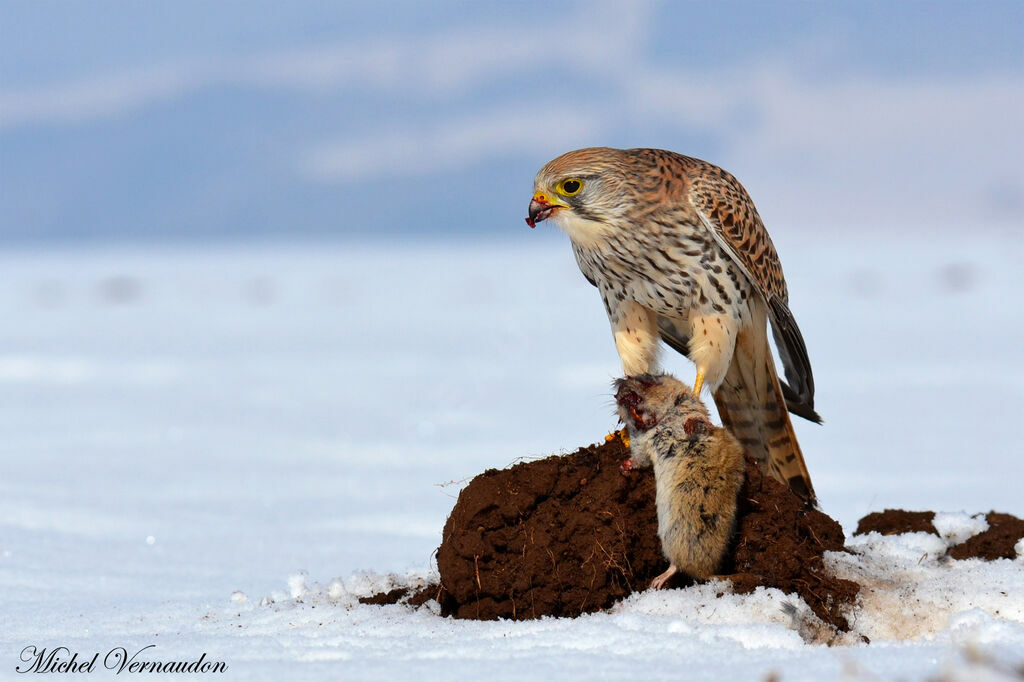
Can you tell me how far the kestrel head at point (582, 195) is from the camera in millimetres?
4730

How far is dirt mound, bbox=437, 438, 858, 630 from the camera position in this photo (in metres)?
3.81

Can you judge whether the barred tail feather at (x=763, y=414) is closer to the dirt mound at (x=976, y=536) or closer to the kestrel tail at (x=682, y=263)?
the kestrel tail at (x=682, y=263)

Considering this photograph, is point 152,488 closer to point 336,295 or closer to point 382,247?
point 336,295

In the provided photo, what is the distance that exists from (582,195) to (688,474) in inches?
57.4

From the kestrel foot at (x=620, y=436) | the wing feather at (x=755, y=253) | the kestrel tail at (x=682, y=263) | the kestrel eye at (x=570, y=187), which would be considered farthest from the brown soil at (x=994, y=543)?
the kestrel eye at (x=570, y=187)

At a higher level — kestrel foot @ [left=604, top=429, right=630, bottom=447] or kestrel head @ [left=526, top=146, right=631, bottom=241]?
kestrel head @ [left=526, top=146, right=631, bottom=241]

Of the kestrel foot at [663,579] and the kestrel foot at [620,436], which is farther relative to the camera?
the kestrel foot at [620,436]

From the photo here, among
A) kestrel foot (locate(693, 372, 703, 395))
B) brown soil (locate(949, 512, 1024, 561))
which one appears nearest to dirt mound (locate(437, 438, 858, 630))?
kestrel foot (locate(693, 372, 703, 395))
